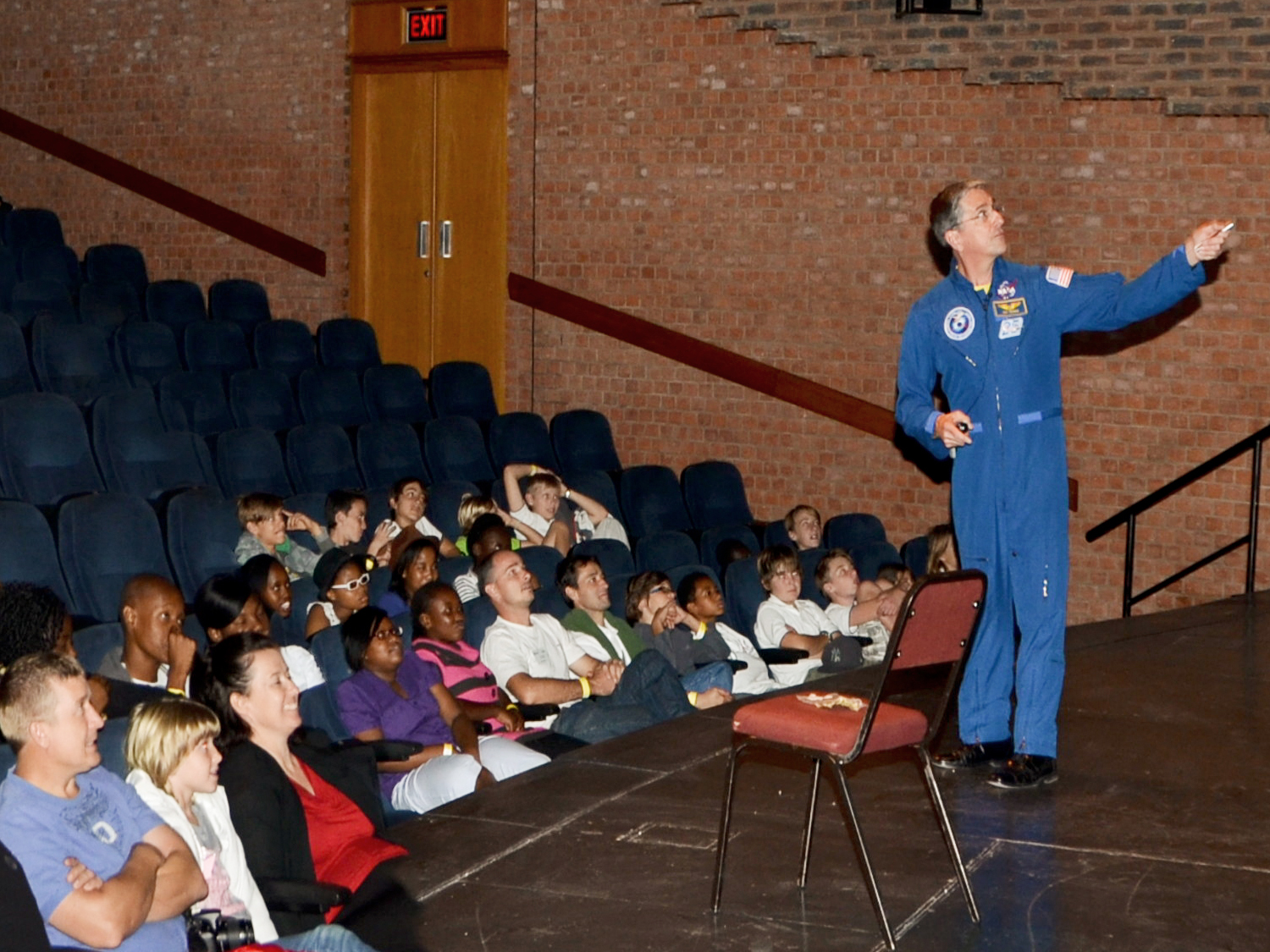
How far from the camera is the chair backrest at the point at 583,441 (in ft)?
26.7

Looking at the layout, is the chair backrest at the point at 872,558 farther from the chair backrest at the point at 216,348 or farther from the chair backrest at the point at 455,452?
the chair backrest at the point at 216,348

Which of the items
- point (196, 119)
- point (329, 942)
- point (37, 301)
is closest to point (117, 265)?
point (37, 301)

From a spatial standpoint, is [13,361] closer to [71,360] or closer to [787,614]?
[71,360]

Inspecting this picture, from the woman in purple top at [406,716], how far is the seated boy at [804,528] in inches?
110

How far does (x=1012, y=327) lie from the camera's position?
12.0 feet

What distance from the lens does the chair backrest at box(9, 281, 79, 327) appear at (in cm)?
796

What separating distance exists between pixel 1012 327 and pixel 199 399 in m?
4.59

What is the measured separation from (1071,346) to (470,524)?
3025 millimetres

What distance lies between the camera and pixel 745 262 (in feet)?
27.1

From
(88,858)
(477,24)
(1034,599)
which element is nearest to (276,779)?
(88,858)

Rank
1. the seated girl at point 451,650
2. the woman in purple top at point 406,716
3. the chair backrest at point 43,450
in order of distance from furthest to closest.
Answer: the chair backrest at point 43,450
the seated girl at point 451,650
the woman in purple top at point 406,716

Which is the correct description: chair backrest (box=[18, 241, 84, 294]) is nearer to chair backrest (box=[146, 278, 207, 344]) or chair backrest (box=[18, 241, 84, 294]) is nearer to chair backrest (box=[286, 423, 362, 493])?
chair backrest (box=[146, 278, 207, 344])

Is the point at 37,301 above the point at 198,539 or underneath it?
above

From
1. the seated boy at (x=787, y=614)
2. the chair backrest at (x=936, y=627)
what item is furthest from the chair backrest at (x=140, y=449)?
the chair backrest at (x=936, y=627)
